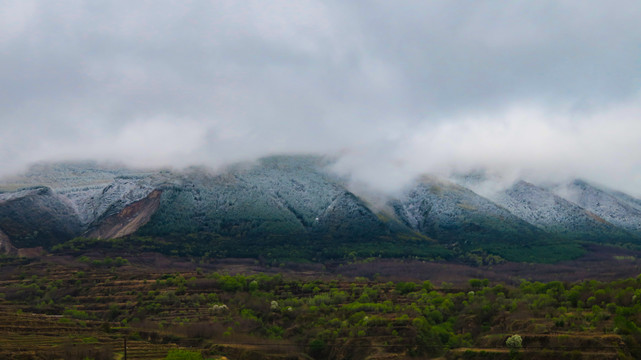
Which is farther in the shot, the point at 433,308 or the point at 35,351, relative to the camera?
the point at 433,308

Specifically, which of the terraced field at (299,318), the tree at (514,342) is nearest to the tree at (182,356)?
the terraced field at (299,318)

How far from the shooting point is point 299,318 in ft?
394

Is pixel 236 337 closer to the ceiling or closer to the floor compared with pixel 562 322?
closer to the floor

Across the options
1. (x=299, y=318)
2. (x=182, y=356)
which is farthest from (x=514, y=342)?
(x=299, y=318)

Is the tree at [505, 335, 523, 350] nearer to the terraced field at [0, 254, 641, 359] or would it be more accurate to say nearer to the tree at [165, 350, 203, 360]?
the terraced field at [0, 254, 641, 359]

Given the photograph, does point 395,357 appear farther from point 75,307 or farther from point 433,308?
point 75,307

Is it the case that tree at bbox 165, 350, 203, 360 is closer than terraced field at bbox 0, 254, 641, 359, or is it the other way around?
tree at bbox 165, 350, 203, 360

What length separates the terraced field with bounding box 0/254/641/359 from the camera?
83688 millimetres

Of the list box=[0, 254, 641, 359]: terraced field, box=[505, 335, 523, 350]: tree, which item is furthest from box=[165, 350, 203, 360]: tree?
box=[505, 335, 523, 350]: tree

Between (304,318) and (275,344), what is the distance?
16271 mm

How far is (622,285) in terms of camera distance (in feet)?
365

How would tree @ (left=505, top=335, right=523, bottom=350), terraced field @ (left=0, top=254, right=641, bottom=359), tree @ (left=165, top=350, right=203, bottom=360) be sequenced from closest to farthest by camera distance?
tree @ (left=165, top=350, right=203, bottom=360) → tree @ (left=505, top=335, right=523, bottom=350) → terraced field @ (left=0, top=254, right=641, bottom=359)

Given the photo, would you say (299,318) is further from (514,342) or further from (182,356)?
(514,342)

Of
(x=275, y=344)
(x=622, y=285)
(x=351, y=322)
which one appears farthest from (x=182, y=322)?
(x=622, y=285)
